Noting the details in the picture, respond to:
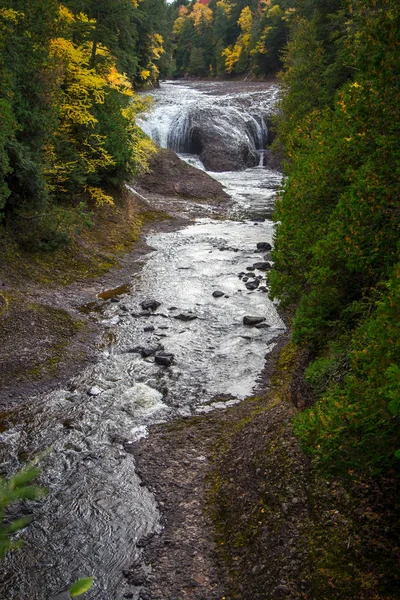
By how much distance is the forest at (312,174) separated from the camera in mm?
4633

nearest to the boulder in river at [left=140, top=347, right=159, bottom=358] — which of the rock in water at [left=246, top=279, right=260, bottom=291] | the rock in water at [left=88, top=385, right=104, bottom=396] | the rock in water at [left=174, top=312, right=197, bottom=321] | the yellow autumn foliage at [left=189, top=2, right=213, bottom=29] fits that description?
the rock in water at [left=88, top=385, right=104, bottom=396]

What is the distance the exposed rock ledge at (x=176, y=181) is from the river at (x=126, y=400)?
9.16 meters

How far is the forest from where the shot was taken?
463 cm

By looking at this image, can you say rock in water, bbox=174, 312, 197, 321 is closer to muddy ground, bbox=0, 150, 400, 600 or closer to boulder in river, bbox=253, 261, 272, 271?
muddy ground, bbox=0, 150, 400, 600

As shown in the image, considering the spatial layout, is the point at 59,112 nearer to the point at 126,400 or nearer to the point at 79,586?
the point at 126,400

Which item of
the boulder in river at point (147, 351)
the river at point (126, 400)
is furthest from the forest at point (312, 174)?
the boulder in river at point (147, 351)

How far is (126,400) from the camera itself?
Answer: 10531 millimetres

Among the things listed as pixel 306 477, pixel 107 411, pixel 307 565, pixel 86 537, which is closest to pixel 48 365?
pixel 107 411

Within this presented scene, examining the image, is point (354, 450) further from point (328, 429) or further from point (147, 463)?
point (147, 463)

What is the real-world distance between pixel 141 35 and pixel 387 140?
4969 cm

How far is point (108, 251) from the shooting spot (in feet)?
64.1

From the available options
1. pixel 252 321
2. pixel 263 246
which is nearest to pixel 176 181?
pixel 263 246

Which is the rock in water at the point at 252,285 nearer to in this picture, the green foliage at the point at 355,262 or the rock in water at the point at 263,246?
the rock in water at the point at 263,246

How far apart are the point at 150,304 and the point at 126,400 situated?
5.38 m
